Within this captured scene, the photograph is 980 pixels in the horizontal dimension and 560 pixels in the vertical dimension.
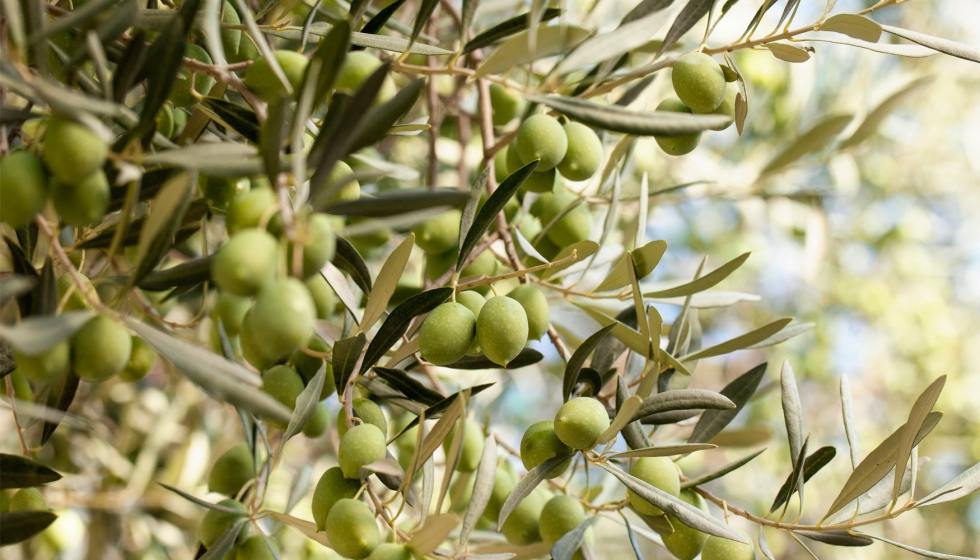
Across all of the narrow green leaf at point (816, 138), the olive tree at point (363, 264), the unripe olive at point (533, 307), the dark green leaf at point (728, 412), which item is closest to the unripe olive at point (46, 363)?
the olive tree at point (363, 264)

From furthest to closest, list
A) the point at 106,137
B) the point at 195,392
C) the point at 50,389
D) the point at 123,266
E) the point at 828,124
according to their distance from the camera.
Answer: the point at 195,392
the point at 828,124
the point at 123,266
the point at 50,389
the point at 106,137

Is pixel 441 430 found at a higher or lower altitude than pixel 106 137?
lower

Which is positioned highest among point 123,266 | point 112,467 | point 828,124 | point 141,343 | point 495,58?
point 495,58

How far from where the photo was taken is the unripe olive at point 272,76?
0.61m

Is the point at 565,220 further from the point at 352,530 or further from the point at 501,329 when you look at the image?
the point at 352,530

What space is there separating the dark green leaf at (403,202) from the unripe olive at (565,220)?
1.37 ft

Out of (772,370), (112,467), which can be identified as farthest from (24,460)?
(772,370)

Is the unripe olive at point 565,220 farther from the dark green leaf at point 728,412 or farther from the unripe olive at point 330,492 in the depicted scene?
the unripe olive at point 330,492

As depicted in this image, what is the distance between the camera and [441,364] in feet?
2.40

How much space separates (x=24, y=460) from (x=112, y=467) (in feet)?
3.70

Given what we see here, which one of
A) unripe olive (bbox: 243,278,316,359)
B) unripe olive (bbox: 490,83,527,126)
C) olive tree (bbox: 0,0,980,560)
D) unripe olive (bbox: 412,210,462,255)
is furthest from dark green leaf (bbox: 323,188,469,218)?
unripe olive (bbox: 490,83,527,126)

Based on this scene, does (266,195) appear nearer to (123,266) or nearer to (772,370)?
(123,266)

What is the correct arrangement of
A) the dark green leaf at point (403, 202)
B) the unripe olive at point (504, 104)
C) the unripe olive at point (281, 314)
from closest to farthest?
the unripe olive at point (281, 314) < the dark green leaf at point (403, 202) < the unripe olive at point (504, 104)

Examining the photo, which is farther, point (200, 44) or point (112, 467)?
point (112, 467)
